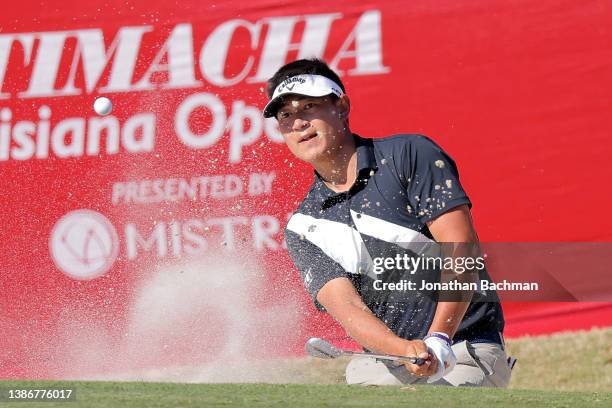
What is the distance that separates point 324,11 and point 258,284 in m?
1.57

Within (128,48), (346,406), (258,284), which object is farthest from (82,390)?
(128,48)

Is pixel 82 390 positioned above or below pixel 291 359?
above

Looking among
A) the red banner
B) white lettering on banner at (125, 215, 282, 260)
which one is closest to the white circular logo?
the red banner

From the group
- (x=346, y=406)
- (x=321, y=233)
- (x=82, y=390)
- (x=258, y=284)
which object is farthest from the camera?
(x=258, y=284)

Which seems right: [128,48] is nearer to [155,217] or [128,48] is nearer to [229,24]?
[229,24]

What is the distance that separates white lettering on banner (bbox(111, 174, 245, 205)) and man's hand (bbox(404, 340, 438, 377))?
2915mm

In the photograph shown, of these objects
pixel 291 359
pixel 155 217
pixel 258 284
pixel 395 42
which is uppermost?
pixel 395 42

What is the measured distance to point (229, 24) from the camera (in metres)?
6.28

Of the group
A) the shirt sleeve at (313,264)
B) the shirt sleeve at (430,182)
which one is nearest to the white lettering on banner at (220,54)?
the shirt sleeve at (313,264)

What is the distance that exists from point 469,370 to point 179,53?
10.2 ft

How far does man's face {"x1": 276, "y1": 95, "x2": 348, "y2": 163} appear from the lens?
156 inches

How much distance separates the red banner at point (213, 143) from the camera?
6.21m

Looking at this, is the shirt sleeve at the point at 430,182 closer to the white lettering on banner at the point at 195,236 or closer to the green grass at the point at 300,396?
the green grass at the point at 300,396

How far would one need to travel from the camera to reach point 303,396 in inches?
125
